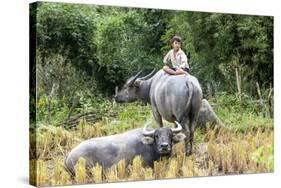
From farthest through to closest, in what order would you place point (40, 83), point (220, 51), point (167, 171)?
point (220, 51)
point (167, 171)
point (40, 83)

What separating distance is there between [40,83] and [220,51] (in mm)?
A: 2984

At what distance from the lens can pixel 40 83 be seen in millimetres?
9695

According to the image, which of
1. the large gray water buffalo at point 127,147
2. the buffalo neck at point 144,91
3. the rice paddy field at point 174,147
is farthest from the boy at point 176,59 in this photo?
the large gray water buffalo at point 127,147

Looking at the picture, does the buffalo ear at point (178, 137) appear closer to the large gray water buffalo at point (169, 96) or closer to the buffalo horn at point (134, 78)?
the large gray water buffalo at point (169, 96)

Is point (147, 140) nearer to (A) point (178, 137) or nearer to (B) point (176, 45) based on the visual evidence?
(A) point (178, 137)

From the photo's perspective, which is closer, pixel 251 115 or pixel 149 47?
pixel 149 47

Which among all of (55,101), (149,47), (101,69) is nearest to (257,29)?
(149,47)

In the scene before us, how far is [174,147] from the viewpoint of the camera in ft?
34.6

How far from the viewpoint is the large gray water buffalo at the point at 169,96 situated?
1067cm

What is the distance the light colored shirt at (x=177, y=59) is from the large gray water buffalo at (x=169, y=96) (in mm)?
161

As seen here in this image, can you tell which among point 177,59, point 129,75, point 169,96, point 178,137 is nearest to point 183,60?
point 177,59

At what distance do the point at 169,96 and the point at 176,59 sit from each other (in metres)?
0.55

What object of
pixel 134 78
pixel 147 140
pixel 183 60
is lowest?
pixel 147 140

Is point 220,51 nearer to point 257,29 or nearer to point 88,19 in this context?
point 257,29
